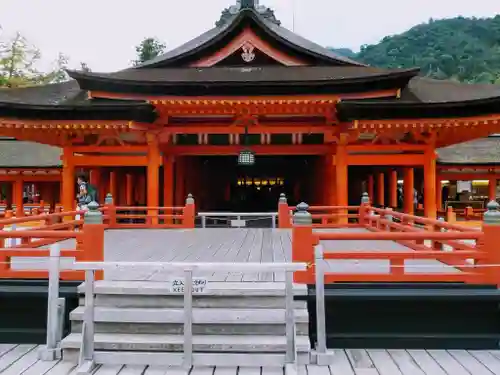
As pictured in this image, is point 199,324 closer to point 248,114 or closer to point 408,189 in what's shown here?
point 248,114

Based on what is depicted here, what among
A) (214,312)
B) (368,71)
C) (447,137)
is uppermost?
(368,71)

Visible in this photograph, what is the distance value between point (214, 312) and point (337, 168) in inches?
398

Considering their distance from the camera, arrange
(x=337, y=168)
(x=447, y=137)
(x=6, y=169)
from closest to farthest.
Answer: (x=337, y=168), (x=447, y=137), (x=6, y=169)

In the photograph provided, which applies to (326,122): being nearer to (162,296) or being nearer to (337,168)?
(337,168)

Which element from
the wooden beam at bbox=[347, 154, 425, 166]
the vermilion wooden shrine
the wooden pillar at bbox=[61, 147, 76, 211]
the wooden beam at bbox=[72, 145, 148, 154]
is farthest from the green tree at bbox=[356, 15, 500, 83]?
the wooden pillar at bbox=[61, 147, 76, 211]

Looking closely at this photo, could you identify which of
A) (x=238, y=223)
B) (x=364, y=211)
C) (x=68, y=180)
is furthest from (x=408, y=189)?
(x=68, y=180)

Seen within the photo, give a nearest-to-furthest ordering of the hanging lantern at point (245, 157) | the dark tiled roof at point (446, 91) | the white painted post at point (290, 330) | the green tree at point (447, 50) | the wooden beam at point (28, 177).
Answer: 1. the white painted post at point (290, 330)
2. the hanging lantern at point (245, 157)
3. the dark tiled roof at point (446, 91)
4. the wooden beam at point (28, 177)
5. the green tree at point (447, 50)

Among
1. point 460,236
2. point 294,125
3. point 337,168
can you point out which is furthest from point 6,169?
point 460,236

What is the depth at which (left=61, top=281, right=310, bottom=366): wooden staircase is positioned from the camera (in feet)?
17.7

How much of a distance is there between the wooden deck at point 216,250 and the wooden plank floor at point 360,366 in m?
1.20

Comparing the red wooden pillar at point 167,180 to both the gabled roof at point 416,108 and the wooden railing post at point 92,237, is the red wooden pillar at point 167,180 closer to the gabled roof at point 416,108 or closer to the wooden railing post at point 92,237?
the gabled roof at point 416,108

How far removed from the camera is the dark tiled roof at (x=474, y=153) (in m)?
20.9

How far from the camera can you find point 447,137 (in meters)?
16.0

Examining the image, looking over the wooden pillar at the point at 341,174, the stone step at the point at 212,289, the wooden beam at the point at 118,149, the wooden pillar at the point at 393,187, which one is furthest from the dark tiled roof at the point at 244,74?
the stone step at the point at 212,289
